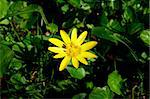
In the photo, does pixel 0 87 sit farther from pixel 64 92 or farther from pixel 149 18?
pixel 149 18

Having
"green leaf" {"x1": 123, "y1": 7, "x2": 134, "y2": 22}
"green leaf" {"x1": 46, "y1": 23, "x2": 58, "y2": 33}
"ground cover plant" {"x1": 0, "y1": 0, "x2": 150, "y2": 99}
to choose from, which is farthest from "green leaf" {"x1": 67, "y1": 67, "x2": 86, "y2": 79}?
"green leaf" {"x1": 123, "y1": 7, "x2": 134, "y2": 22}

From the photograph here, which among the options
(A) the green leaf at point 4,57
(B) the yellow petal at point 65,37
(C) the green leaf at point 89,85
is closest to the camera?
(A) the green leaf at point 4,57

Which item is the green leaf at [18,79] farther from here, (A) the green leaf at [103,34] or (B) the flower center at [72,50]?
(A) the green leaf at [103,34]

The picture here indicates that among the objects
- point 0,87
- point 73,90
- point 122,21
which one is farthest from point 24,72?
point 122,21

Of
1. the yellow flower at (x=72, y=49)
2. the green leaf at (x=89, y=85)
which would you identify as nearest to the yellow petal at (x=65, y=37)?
the yellow flower at (x=72, y=49)

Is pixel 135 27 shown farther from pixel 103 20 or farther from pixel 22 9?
pixel 22 9

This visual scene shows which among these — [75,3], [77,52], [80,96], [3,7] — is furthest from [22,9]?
[80,96]
